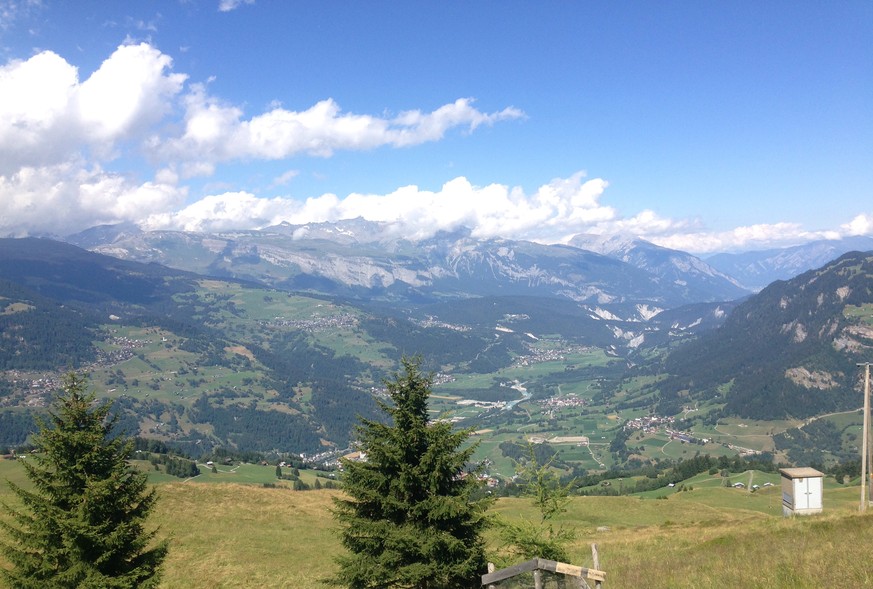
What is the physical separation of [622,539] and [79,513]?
3306 centimetres

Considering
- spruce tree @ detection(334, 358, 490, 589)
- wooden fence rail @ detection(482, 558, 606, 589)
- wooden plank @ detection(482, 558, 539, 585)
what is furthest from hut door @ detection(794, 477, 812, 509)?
wooden plank @ detection(482, 558, 539, 585)

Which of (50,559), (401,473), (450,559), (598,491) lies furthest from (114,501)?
(598,491)

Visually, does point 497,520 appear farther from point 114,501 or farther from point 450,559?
point 114,501

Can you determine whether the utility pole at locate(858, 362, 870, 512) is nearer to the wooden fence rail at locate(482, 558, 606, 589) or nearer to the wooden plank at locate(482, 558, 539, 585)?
the wooden fence rail at locate(482, 558, 606, 589)

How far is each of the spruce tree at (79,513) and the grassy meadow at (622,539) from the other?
293 inches

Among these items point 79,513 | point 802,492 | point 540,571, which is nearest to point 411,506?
point 540,571

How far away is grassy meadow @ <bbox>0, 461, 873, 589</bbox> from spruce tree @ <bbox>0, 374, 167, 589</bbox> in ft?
24.4

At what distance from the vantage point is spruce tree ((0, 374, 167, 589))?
1811cm

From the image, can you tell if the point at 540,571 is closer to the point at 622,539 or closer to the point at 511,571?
the point at 511,571

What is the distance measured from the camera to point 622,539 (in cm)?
3788

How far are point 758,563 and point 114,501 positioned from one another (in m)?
21.7

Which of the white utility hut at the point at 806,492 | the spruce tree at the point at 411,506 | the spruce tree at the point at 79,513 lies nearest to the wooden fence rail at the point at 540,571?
the spruce tree at the point at 411,506

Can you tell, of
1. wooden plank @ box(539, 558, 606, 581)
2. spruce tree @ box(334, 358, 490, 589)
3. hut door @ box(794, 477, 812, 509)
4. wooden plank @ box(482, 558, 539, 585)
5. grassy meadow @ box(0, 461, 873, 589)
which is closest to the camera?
wooden plank @ box(539, 558, 606, 581)

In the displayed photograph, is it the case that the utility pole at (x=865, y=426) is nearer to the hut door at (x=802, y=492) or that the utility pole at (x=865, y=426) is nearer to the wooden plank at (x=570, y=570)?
the hut door at (x=802, y=492)
